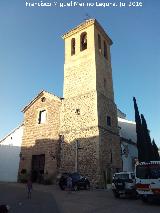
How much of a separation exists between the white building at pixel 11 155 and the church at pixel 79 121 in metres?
1.05

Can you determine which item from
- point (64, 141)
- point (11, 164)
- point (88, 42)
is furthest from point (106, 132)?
point (11, 164)

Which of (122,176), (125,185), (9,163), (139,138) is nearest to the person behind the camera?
(125,185)

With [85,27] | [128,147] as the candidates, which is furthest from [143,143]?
[85,27]

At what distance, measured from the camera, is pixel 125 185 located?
15617mm

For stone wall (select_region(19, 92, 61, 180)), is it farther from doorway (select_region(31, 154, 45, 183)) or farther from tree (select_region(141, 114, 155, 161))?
tree (select_region(141, 114, 155, 161))

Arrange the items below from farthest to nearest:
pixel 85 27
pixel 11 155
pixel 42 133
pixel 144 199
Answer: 1. pixel 11 155
2. pixel 85 27
3. pixel 42 133
4. pixel 144 199

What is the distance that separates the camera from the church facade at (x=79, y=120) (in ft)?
76.7

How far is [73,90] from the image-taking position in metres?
27.1

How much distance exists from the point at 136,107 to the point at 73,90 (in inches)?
279

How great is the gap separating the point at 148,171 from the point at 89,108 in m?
11.9

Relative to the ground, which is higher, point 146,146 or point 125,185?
point 146,146

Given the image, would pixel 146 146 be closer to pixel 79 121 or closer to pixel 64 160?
pixel 79 121

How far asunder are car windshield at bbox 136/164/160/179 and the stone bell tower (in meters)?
8.17

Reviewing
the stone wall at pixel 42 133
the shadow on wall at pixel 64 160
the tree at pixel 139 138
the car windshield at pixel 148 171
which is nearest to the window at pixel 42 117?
the stone wall at pixel 42 133
